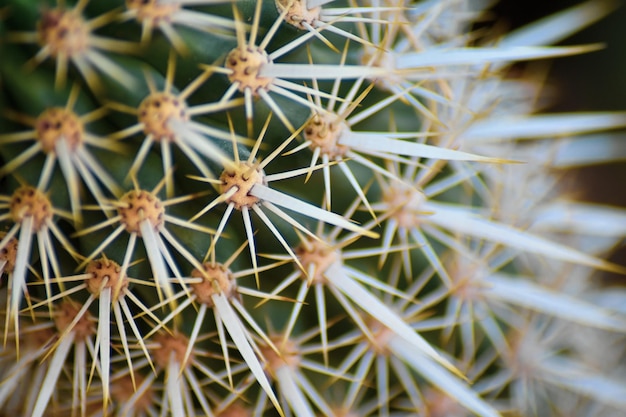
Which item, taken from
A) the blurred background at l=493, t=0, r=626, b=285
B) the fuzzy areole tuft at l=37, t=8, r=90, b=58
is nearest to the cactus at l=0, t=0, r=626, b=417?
the fuzzy areole tuft at l=37, t=8, r=90, b=58

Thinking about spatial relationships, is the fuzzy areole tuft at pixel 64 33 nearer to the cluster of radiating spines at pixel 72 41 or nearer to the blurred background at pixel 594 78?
the cluster of radiating spines at pixel 72 41

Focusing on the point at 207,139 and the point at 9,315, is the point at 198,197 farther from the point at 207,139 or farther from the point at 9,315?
the point at 9,315

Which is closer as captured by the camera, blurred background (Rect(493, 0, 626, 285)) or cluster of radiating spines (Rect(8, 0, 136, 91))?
cluster of radiating spines (Rect(8, 0, 136, 91))

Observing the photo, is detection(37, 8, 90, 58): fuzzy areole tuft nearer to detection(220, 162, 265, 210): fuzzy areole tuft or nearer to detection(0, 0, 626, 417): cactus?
detection(0, 0, 626, 417): cactus

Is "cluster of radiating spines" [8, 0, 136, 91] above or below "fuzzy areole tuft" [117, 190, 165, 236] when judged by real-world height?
above

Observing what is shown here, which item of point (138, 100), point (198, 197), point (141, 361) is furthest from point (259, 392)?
point (138, 100)

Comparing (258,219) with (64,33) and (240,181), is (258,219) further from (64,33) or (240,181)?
(64,33)

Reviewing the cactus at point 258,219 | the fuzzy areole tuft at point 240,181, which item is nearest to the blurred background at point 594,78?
the cactus at point 258,219

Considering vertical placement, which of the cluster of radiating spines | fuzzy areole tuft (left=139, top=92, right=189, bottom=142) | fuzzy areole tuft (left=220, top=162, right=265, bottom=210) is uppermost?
the cluster of radiating spines

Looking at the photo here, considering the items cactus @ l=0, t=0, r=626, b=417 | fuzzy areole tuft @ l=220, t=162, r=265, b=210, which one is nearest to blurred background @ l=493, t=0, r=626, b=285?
cactus @ l=0, t=0, r=626, b=417

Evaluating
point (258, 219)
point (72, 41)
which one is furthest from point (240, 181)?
point (72, 41)
